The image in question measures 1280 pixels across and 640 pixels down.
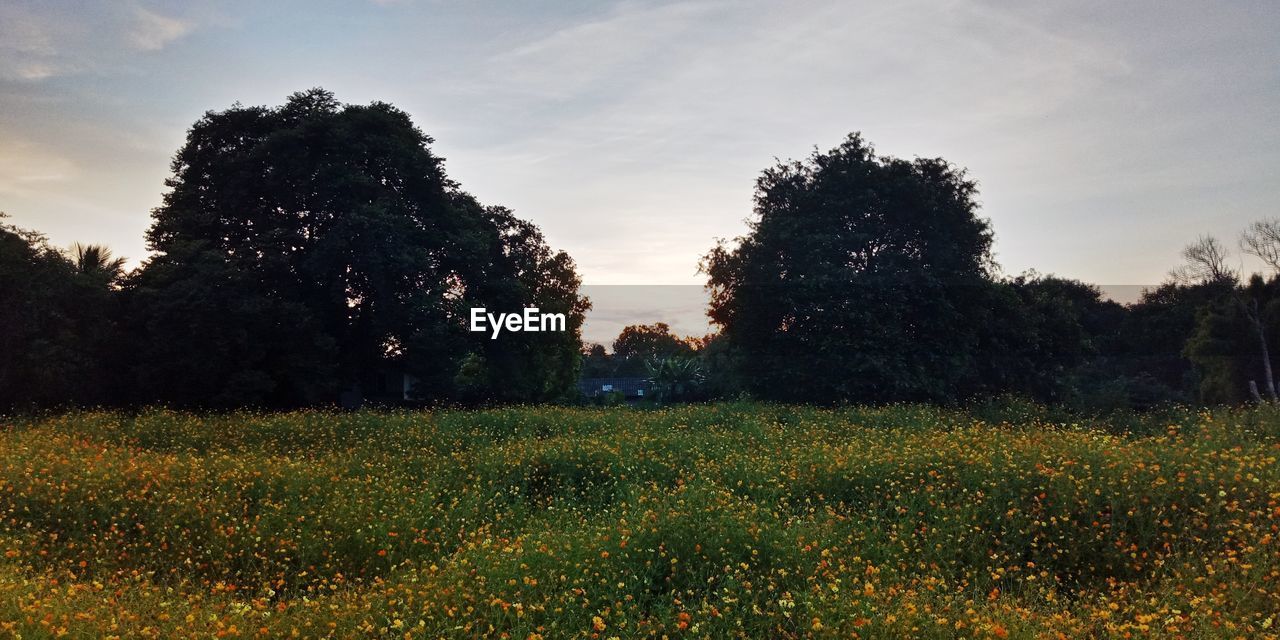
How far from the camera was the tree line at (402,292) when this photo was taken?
76.7 ft

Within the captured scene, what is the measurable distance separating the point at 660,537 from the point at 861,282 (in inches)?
776

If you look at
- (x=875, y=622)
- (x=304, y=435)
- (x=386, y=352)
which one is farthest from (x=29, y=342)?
(x=875, y=622)

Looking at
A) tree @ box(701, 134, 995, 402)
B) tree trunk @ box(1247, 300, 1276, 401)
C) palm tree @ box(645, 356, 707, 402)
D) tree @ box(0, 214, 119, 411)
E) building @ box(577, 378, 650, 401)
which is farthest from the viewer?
building @ box(577, 378, 650, 401)

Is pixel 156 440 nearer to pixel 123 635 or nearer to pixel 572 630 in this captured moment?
pixel 123 635

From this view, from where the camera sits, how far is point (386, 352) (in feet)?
91.6

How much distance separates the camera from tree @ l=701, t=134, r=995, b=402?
24.9m

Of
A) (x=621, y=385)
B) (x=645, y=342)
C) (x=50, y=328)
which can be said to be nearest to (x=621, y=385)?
(x=621, y=385)

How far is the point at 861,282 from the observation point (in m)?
25.1

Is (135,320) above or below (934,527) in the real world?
above

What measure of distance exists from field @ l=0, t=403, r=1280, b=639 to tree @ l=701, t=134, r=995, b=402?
11.1m

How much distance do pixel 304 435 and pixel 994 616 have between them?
14.3m

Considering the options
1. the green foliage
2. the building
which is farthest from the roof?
the green foliage

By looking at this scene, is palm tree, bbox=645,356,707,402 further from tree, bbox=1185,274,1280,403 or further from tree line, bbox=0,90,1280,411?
tree, bbox=1185,274,1280,403

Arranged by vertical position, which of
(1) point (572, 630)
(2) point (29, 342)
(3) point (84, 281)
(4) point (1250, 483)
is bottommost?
(1) point (572, 630)
